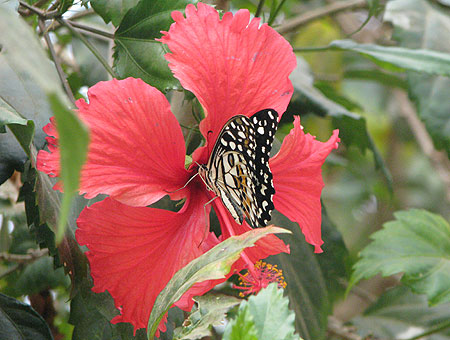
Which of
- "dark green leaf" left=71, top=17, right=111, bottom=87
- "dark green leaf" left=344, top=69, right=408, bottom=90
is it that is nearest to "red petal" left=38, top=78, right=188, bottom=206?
"dark green leaf" left=71, top=17, right=111, bottom=87

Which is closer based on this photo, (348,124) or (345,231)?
(348,124)

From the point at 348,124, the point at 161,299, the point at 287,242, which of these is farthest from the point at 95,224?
the point at 348,124

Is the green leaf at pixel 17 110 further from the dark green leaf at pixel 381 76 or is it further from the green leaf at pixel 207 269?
the dark green leaf at pixel 381 76

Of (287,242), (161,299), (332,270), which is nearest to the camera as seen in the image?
(161,299)

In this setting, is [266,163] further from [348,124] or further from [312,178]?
[348,124]

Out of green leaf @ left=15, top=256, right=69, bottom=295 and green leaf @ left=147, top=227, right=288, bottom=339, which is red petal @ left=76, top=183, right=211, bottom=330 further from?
green leaf @ left=15, top=256, right=69, bottom=295

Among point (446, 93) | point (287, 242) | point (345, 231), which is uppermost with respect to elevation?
point (446, 93)
